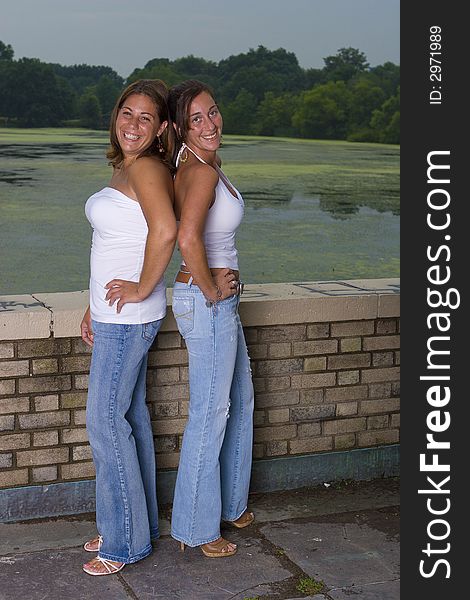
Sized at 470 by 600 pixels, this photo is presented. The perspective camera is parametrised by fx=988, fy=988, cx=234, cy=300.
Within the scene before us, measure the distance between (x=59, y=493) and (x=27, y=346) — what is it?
56 centimetres

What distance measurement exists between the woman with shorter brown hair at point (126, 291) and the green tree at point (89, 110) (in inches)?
118

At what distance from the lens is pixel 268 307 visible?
3.72m

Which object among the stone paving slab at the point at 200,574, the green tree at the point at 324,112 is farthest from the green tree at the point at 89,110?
the stone paving slab at the point at 200,574

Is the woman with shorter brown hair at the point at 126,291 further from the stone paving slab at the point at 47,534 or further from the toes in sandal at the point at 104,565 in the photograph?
the stone paving slab at the point at 47,534

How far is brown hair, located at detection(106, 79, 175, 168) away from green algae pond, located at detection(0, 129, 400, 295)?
10.4 feet

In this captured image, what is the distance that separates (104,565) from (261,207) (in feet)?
19.3

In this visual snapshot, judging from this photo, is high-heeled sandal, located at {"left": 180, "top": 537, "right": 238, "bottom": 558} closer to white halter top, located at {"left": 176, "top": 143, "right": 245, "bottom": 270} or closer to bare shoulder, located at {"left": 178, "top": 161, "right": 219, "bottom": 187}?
white halter top, located at {"left": 176, "top": 143, "right": 245, "bottom": 270}

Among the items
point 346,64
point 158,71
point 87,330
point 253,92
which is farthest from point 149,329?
point 346,64

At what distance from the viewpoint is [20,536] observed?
3.40m

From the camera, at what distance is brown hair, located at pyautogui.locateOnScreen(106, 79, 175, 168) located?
119 inches

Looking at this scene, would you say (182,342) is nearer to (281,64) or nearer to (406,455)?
(406,455)

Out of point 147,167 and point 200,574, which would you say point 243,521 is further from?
point 147,167

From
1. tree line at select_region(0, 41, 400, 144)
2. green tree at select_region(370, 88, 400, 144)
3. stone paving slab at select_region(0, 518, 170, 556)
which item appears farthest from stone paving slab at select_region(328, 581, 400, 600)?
green tree at select_region(370, 88, 400, 144)

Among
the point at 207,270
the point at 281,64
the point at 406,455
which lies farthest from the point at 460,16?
the point at 281,64
